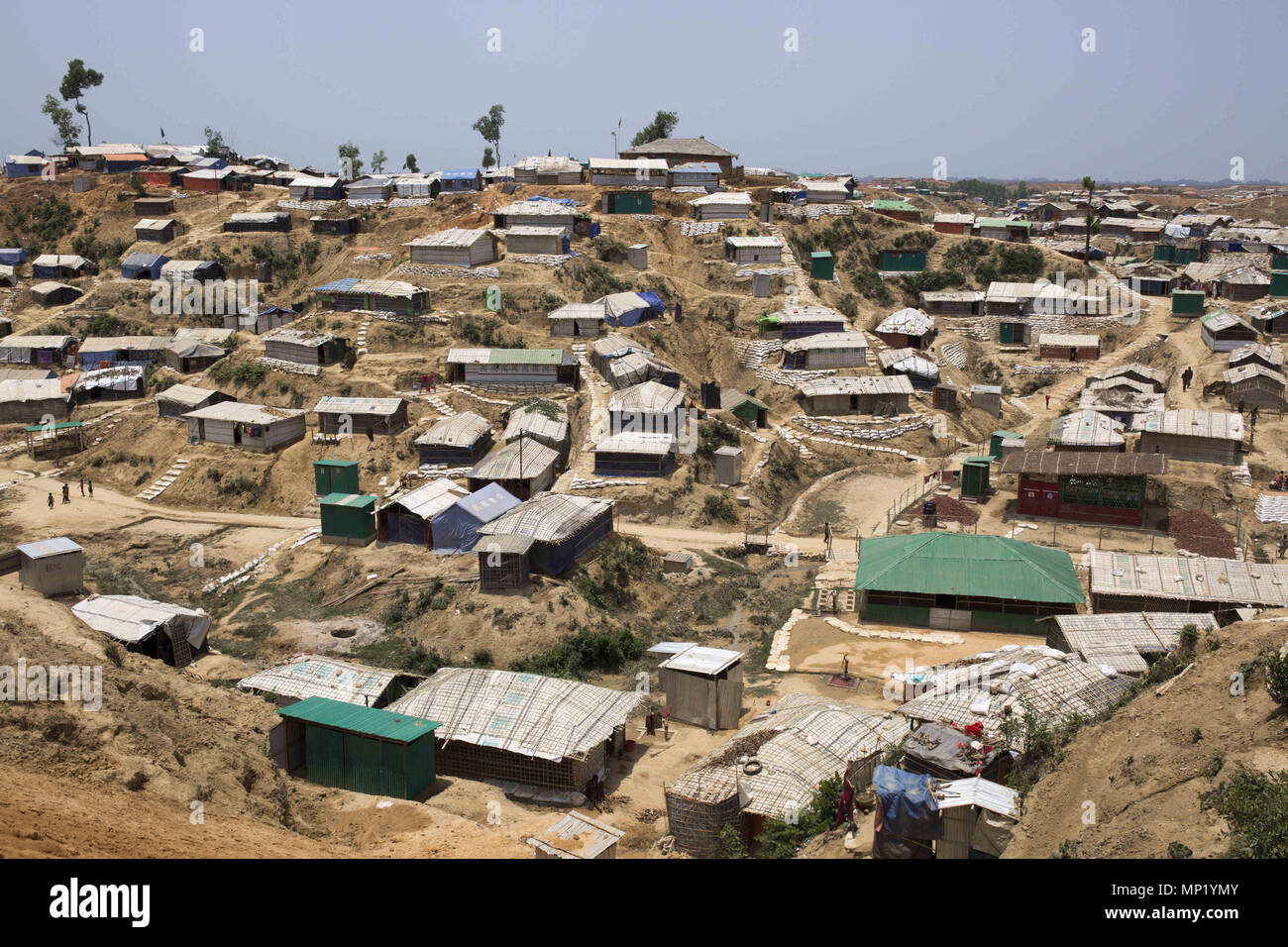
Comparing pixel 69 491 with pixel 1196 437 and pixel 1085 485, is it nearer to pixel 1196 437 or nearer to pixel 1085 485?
pixel 1085 485

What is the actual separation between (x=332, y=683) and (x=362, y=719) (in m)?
4.30

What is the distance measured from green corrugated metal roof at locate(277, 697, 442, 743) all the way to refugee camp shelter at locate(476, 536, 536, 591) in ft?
33.6

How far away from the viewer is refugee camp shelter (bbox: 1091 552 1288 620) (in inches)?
1284

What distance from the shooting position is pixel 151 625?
31938 millimetres

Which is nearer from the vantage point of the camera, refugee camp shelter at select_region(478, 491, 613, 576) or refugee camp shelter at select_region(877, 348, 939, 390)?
refugee camp shelter at select_region(478, 491, 613, 576)

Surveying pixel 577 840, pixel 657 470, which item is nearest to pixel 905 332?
pixel 657 470

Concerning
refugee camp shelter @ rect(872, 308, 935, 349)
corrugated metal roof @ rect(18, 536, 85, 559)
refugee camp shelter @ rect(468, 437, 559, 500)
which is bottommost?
corrugated metal roof @ rect(18, 536, 85, 559)

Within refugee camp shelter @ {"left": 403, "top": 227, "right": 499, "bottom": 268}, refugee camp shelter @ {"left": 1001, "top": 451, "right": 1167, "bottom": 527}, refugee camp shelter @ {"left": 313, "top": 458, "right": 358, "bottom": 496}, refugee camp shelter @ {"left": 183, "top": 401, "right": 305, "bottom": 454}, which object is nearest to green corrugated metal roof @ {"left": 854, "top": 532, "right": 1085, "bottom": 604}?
refugee camp shelter @ {"left": 1001, "top": 451, "right": 1167, "bottom": 527}

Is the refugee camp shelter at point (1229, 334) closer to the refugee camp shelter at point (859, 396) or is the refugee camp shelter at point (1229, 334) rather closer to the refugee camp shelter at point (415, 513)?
the refugee camp shelter at point (859, 396)

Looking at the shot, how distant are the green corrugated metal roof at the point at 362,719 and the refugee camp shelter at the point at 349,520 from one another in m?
17.5

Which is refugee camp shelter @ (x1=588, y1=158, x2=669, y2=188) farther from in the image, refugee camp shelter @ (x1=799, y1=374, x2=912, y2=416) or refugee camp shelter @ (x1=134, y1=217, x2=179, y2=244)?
refugee camp shelter @ (x1=134, y1=217, x2=179, y2=244)

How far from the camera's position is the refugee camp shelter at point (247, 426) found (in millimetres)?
52156

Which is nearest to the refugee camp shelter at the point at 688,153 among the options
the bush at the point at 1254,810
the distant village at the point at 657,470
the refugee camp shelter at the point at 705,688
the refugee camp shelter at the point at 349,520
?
the distant village at the point at 657,470
